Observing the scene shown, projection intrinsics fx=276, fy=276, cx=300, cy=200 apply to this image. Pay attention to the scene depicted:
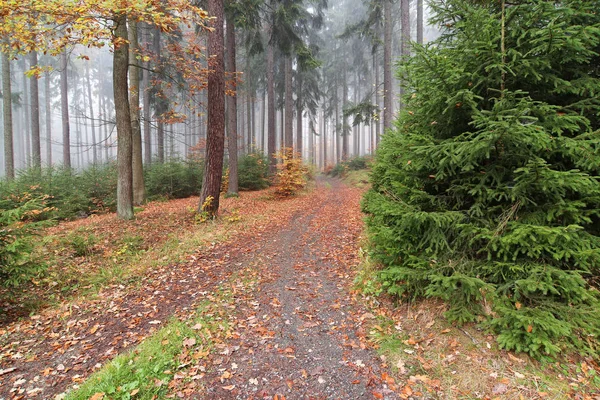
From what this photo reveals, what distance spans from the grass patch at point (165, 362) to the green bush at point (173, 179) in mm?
11473

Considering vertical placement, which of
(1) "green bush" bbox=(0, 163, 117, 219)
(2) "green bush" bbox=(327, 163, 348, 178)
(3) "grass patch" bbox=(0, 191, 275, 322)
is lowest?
(3) "grass patch" bbox=(0, 191, 275, 322)

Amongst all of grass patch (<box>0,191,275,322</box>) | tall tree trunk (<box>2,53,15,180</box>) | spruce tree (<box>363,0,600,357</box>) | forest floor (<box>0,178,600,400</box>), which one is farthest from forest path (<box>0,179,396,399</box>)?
tall tree trunk (<box>2,53,15,180</box>)

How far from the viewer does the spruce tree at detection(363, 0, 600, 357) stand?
2.73 m

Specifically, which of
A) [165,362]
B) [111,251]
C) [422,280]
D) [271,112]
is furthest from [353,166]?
[165,362]

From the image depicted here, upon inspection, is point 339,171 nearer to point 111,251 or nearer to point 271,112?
point 271,112

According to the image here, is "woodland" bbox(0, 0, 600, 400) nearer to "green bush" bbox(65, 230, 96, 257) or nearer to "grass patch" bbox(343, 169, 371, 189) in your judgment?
"green bush" bbox(65, 230, 96, 257)

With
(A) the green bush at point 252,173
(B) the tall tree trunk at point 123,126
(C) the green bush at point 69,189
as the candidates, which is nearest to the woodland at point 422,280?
(B) the tall tree trunk at point 123,126

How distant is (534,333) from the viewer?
269cm

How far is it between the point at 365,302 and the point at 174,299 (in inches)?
123

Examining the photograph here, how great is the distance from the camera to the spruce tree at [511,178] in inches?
107

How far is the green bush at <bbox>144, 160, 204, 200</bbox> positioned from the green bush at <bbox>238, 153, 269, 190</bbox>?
2393 mm

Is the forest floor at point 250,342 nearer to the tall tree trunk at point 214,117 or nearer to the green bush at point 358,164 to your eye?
the tall tree trunk at point 214,117

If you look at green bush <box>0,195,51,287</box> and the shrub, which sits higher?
the shrub

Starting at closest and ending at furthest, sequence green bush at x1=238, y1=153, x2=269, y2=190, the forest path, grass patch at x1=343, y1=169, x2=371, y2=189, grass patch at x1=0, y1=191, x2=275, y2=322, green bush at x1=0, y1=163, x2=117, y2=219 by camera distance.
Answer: the forest path < grass patch at x1=0, y1=191, x2=275, y2=322 < green bush at x1=0, y1=163, x2=117, y2=219 < green bush at x1=238, y1=153, x2=269, y2=190 < grass patch at x1=343, y1=169, x2=371, y2=189
